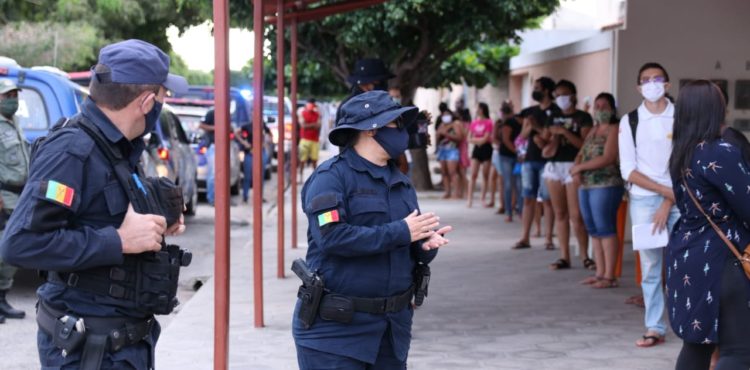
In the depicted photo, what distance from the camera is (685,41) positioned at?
12.0 meters

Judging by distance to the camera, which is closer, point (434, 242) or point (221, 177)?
point (434, 242)

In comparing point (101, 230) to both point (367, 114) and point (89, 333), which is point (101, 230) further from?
point (367, 114)

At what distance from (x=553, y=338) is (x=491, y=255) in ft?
15.4

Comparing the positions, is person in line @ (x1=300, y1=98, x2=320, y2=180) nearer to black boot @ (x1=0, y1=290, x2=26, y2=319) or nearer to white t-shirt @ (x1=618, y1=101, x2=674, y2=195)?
black boot @ (x1=0, y1=290, x2=26, y2=319)

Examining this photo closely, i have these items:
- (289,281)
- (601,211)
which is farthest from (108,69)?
(289,281)

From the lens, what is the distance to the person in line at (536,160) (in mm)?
11008

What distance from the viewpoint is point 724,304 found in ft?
16.9

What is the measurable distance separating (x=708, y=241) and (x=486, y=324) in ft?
11.5

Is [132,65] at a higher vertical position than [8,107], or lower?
higher

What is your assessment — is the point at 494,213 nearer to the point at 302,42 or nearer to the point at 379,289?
the point at 302,42

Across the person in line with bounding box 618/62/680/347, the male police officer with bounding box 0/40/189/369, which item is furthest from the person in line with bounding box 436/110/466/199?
the male police officer with bounding box 0/40/189/369

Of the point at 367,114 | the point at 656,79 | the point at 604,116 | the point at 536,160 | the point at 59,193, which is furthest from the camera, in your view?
the point at 536,160

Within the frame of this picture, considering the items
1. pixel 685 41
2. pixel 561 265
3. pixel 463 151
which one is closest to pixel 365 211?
pixel 561 265

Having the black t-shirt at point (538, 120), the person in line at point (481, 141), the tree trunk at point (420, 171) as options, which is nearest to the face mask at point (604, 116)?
the black t-shirt at point (538, 120)
